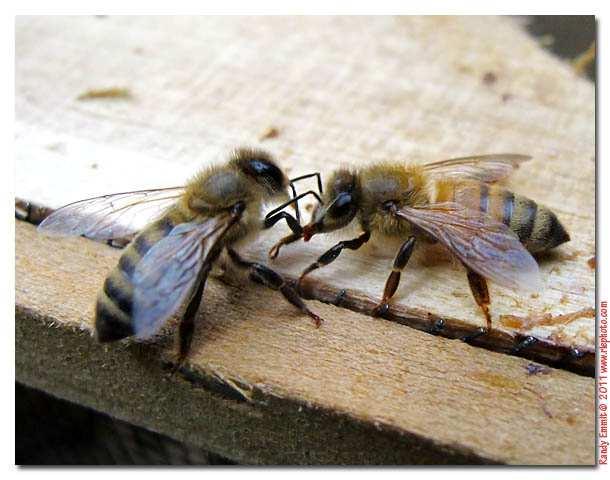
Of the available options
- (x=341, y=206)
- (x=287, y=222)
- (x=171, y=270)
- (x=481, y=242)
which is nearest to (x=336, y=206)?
(x=341, y=206)

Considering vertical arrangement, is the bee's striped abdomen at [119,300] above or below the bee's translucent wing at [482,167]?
below

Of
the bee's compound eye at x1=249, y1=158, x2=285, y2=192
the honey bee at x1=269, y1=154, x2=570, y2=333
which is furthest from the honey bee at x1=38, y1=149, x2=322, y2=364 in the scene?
the honey bee at x1=269, y1=154, x2=570, y2=333

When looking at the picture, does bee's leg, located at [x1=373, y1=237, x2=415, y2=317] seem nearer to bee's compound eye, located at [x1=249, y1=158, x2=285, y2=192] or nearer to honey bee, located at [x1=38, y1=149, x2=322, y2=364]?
honey bee, located at [x1=38, y1=149, x2=322, y2=364]

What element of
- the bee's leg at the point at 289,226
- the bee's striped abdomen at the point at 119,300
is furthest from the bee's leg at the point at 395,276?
the bee's striped abdomen at the point at 119,300

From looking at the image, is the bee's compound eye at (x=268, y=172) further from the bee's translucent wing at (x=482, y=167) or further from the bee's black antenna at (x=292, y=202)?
the bee's translucent wing at (x=482, y=167)

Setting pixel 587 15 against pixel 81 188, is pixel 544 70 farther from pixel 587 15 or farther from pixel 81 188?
pixel 81 188

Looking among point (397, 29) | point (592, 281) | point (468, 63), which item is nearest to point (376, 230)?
point (592, 281)
